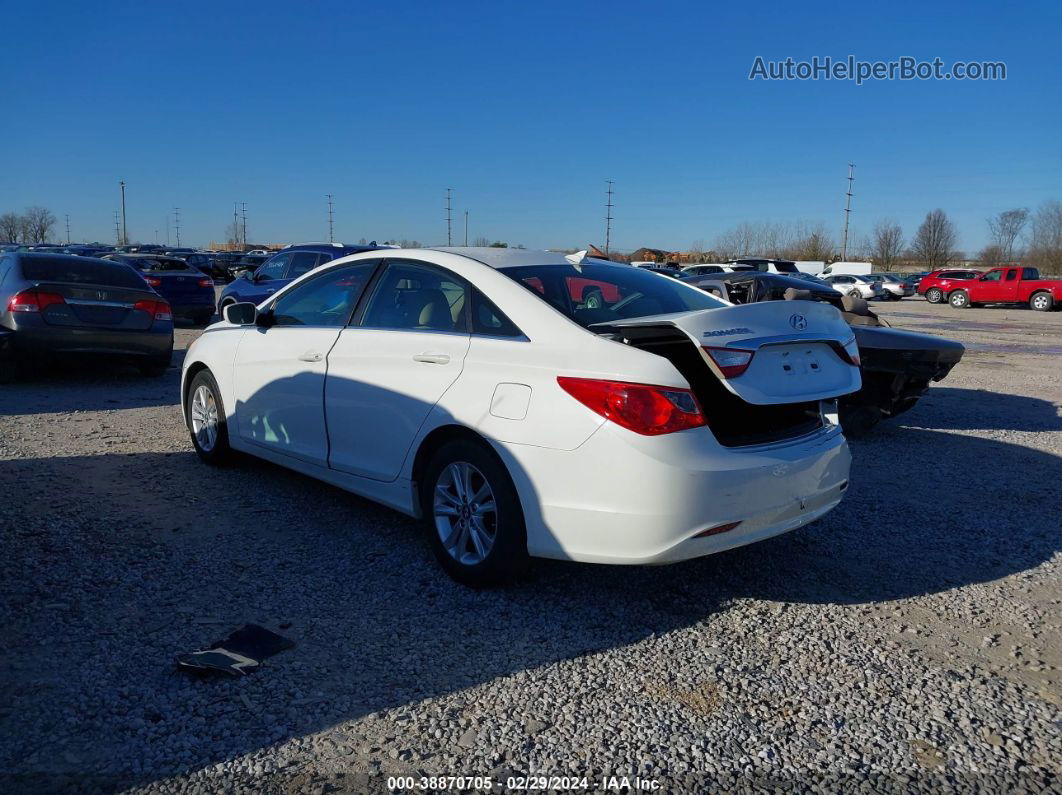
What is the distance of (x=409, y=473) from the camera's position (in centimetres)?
434

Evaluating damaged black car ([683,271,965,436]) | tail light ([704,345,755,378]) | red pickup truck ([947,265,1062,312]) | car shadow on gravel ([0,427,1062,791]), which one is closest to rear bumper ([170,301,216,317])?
car shadow on gravel ([0,427,1062,791])

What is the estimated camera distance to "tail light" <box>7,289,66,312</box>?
31.0 feet

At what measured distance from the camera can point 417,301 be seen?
4.63 metres

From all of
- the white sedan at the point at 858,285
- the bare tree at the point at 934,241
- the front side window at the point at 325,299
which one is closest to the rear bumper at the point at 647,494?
the front side window at the point at 325,299

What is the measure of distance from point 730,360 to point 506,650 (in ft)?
4.98

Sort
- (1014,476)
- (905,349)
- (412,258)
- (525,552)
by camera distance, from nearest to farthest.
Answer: (525,552) < (412,258) < (1014,476) < (905,349)

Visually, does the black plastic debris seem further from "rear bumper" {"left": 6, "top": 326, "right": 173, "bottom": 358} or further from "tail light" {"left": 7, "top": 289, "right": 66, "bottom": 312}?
"tail light" {"left": 7, "top": 289, "right": 66, "bottom": 312}

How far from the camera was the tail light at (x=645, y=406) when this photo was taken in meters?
3.44

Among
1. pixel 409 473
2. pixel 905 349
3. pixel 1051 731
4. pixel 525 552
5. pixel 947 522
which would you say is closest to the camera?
pixel 1051 731

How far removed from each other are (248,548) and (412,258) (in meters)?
1.81

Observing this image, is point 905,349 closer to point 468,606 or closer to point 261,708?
point 468,606

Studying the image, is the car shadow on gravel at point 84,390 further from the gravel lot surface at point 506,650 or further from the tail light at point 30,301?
the gravel lot surface at point 506,650

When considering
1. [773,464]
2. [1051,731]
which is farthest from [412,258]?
[1051,731]

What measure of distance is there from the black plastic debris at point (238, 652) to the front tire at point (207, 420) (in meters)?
2.63
